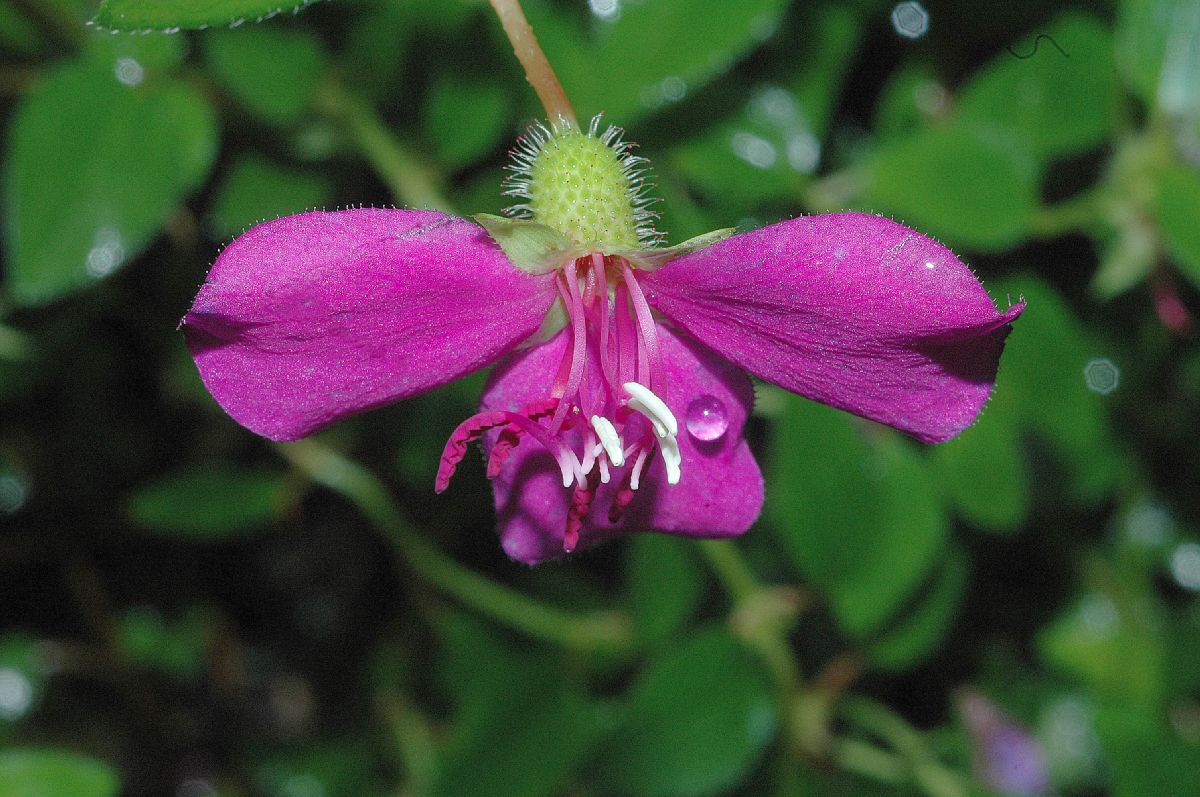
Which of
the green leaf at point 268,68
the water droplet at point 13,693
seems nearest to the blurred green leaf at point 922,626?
the green leaf at point 268,68

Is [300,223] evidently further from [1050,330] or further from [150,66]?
[1050,330]

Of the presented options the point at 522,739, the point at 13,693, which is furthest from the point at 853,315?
the point at 13,693

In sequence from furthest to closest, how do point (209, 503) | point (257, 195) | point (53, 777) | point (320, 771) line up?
point (320, 771), point (209, 503), point (257, 195), point (53, 777)

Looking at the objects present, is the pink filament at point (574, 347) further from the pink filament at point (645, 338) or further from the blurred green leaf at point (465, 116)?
the blurred green leaf at point (465, 116)

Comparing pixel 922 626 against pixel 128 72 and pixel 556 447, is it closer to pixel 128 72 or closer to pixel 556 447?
pixel 556 447

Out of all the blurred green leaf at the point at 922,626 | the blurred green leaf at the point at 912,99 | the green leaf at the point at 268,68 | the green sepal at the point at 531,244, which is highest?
the green leaf at the point at 268,68

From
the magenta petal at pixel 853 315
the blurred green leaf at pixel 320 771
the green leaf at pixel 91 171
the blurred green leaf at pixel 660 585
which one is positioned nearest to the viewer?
the magenta petal at pixel 853 315

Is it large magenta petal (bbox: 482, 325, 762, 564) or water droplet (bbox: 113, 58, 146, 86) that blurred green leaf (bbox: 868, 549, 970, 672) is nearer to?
large magenta petal (bbox: 482, 325, 762, 564)

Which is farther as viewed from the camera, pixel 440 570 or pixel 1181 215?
pixel 440 570
